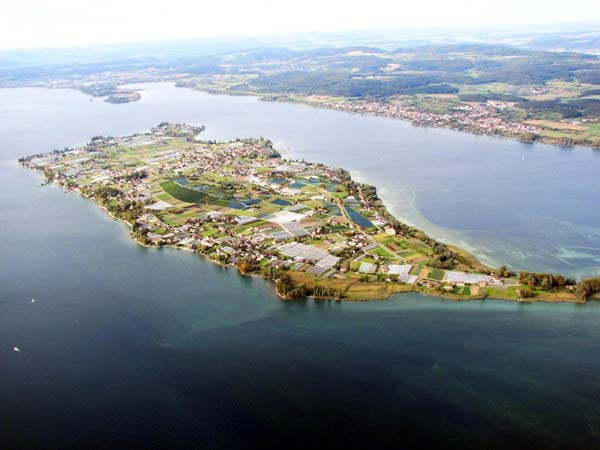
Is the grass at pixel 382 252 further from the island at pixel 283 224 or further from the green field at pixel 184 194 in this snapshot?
the green field at pixel 184 194

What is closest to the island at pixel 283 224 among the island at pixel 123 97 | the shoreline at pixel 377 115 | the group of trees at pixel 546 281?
the group of trees at pixel 546 281

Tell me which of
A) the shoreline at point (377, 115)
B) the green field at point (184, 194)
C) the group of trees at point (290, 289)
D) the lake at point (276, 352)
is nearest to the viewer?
the lake at point (276, 352)

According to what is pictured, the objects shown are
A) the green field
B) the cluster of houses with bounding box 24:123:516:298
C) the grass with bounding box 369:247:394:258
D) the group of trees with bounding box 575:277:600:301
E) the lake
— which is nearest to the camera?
the lake

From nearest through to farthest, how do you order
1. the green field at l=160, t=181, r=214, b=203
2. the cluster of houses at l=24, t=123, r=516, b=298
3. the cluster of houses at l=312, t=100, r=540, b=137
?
the cluster of houses at l=24, t=123, r=516, b=298 → the green field at l=160, t=181, r=214, b=203 → the cluster of houses at l=312, t=100, r=540, b=137

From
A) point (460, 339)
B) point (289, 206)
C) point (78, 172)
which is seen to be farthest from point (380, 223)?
point (78, 172)

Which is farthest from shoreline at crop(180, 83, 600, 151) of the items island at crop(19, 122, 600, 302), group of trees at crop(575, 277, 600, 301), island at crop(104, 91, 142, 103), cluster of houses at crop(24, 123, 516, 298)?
group of trees at crop(575, 277, 600, 301)

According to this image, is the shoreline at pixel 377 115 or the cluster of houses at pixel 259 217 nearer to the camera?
the cluster of houses at pixel 259 217

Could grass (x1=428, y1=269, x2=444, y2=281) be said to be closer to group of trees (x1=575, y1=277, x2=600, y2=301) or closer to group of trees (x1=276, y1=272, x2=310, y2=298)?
group of trees (x1=575, y1=277, x2=600, y2=301)
